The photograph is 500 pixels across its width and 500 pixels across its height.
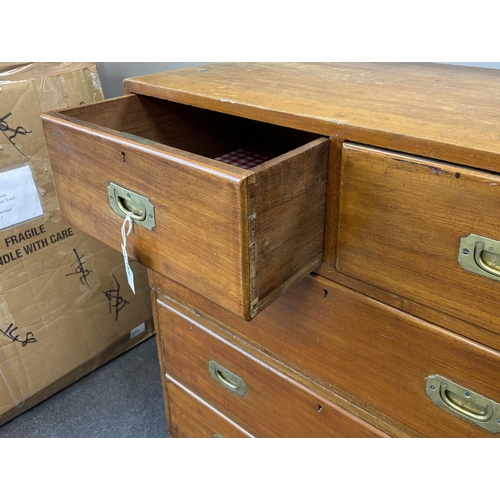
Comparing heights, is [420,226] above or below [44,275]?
above

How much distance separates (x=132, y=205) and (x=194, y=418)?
600 millimetres

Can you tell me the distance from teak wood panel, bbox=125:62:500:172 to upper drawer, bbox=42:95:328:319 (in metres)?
0.06

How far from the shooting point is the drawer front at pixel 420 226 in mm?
493

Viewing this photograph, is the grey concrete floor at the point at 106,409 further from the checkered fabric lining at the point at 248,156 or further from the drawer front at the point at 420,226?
the drawer front at the point at 420,226

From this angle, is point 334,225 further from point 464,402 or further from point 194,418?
point 194,418

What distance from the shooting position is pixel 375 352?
26.3 inches

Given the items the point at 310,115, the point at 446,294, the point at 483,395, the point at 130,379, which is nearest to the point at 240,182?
the point at 310,115

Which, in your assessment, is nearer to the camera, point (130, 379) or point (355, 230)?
point (355, 230)

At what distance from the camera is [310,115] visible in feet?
1.93

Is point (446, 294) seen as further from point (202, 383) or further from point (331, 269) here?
point (202, 383)

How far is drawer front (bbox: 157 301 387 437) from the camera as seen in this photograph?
2.57ft

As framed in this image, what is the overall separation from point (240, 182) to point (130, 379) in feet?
3.61

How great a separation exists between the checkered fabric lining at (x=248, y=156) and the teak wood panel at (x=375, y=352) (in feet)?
0.87

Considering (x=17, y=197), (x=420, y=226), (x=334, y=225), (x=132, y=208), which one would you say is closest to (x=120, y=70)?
(x=17, y=197)
